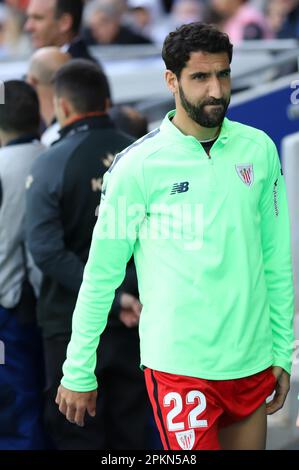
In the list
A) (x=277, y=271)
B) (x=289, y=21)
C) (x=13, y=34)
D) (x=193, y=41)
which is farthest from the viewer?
(x=13, y=34)

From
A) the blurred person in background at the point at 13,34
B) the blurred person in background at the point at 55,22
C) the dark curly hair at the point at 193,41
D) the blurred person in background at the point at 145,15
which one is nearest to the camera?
the dark curly hair at the point at 193,41

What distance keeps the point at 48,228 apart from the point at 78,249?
212mm

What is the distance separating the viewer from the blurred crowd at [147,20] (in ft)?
33.5

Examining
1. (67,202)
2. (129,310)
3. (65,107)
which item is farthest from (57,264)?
(65,107)

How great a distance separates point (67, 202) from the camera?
15.2ft

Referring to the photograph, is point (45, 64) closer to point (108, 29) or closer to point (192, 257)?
point (192, 257)

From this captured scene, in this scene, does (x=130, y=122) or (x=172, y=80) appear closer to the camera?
(x=172, y=80)

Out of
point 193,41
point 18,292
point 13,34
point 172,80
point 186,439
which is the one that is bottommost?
point 13,34

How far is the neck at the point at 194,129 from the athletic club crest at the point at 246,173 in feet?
0.48

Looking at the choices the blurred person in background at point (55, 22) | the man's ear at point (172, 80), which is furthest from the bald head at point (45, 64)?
the man's ear at point (172, 80)

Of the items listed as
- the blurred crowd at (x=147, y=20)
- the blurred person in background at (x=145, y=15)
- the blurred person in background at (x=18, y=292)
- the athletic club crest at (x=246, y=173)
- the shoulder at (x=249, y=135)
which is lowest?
the blurred person in background at (x=145, y=15)

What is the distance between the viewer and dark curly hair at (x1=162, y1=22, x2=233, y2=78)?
3467 millimetres

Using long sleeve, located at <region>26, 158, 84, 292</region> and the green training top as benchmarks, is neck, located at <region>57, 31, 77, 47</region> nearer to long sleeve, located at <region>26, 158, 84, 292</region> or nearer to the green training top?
long sleeve, located at <region>26, 158, 84, 292</region>

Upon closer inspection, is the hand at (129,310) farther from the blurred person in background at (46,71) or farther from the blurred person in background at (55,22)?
the blurred person in background at (55,22)
